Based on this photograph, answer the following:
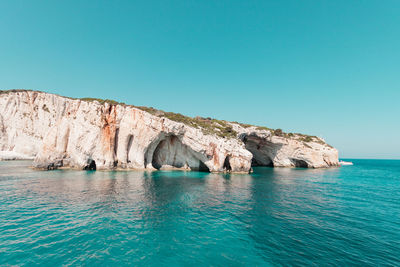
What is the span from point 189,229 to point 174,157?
A: 3262 cm

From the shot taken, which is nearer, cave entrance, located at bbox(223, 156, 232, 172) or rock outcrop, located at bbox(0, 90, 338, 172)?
rock outcrop, located at bbox(0, 90, 338, 172)

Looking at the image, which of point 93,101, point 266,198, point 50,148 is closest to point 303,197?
point 266,198

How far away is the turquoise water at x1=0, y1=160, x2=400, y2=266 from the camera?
8.44 m

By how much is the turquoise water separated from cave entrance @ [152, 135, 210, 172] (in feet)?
75.9

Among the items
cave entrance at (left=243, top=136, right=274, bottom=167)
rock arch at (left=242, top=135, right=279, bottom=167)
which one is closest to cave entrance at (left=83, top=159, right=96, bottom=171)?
rock arch at (left=242, top=135, right=279, bottom=167)

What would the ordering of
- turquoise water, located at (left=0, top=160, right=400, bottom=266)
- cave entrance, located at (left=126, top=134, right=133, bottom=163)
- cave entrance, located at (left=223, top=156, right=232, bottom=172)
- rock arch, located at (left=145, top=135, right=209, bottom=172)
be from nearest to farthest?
turquoise water, located at (left=0, top=160, right=400, bottom=266) → cave entrance, located at (left=126, top=134, right=133, bottom=163) → cave entrance, located at (left=223, top=156, right=232, bottom=172) → rock arch, located at (left=145, top=135, right=209, bottom=172)

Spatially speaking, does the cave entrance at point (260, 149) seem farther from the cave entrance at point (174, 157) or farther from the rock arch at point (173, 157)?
the rock arch at point (173, 157)

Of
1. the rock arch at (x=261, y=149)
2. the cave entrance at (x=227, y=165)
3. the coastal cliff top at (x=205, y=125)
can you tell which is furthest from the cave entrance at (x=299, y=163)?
the cave entrance at (x=227, y=165)

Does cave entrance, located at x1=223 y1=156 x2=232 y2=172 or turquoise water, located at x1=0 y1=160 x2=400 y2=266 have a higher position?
cave entrance, located at x1=223 y1=156 x2=232 y2=172

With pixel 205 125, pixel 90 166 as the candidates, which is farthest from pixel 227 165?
pixel 90 166

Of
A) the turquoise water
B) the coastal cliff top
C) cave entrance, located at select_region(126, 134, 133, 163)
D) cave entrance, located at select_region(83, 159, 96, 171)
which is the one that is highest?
the coastal cliff top

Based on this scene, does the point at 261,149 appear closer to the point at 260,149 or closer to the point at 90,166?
the point at 260,149

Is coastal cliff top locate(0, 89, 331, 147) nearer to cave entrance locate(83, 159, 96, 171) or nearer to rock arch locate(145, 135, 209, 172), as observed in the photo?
rock arch locate(145, 135, 209, 172)

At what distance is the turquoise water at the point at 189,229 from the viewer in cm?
844
